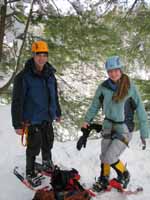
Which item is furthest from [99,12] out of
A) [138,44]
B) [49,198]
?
[49,198]

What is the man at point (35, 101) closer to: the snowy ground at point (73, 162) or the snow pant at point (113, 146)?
the snowy ground at point (73, 162)

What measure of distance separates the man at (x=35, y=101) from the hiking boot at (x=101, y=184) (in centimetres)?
89

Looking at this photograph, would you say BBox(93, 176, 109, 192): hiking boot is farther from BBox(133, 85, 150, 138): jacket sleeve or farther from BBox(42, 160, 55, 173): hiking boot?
BBox(133, 85, 150, 138): jacket sleeve

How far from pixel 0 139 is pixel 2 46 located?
3.61 meters

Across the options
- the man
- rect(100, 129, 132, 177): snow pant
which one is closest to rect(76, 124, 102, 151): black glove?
rect(100, 129, 132, 177): snow pant

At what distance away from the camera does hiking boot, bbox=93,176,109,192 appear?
5109 millimetres

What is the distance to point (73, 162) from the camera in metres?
6.44

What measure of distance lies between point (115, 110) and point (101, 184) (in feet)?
3.60

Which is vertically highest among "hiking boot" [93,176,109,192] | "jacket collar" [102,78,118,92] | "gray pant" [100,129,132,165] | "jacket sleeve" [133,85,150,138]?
"jacket collar" [102,78,118,92]

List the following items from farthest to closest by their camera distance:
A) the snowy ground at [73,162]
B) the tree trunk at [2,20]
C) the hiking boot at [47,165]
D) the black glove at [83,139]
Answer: the tree trunk at [2,20] < the hiking boot at [47,165] < the snowy ground at [73,162] < the black glove at [83,139]

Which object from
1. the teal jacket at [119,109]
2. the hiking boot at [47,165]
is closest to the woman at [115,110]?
the teal jacket at [119,109]

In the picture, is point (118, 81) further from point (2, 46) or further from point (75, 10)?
point (2, 46)

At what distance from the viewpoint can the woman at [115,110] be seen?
4719mm

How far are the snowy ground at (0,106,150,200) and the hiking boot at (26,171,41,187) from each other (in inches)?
4.8
